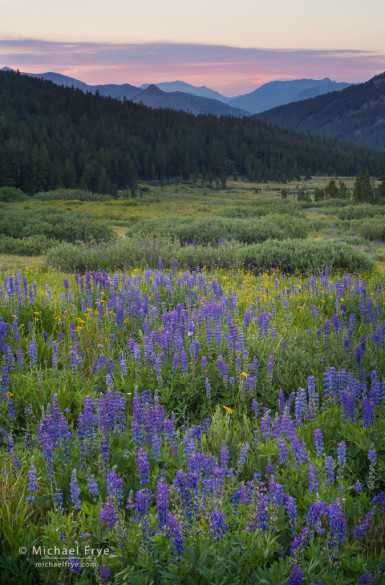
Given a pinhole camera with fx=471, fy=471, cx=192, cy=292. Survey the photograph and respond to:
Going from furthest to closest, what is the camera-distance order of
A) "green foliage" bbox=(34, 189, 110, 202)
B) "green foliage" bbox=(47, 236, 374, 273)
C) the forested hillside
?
1. the forested hillside
2. "green foliage" bbox=(34, 189, 110, 202)
3. "green foliage" bbox=(47, 236, 374, 273)

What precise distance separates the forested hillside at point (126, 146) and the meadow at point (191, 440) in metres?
73.9

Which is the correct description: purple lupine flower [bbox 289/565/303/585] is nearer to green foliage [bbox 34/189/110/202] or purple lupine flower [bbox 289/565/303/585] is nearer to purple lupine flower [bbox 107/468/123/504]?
purple lupine flower [bbox 107/468/123/504]

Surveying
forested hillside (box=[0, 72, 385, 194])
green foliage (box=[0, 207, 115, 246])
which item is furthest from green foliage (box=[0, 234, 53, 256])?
forested hillside (box=[0, 72, 385, 194])

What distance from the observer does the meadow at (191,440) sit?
2340mm

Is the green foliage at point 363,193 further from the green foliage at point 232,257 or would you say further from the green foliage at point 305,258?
the green foliage at point 305,258

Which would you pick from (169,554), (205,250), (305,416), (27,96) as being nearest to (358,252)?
(205,250)

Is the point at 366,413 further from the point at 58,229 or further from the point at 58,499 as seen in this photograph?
the point at 58,229

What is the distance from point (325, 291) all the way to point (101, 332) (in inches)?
178

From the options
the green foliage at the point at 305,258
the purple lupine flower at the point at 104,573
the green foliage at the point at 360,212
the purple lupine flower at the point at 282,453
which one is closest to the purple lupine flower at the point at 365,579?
the purple lupine flower at the point at 282,453

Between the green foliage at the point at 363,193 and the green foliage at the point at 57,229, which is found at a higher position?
the green foliage at the point at 363,193

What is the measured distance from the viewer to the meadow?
2.34 metres

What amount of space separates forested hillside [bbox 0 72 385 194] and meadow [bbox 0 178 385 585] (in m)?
73.9

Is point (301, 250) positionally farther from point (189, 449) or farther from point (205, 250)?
point (189, 449)

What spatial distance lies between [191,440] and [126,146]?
396 feet
